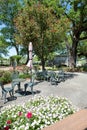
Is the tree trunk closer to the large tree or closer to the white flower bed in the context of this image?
the large tree

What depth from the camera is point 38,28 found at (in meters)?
19.7

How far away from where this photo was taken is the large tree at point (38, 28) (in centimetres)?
1933

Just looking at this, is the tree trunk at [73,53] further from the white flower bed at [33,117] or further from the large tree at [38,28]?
the white flower bed at [33,117]

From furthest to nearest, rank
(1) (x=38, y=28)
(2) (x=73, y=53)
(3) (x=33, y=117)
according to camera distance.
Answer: (2) (x=73, y=53) < (1) (x=38, y=28) < (3) (x=33, y=117)

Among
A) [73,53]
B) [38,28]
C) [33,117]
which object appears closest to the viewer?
[33,117]

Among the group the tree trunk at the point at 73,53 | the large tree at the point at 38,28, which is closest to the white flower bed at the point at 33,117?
the large tree at the point at 38,28

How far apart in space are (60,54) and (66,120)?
191 ft

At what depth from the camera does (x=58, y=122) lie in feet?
18.0

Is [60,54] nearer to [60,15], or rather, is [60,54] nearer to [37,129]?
[60,15]

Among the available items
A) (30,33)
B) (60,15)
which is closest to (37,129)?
(30,33)

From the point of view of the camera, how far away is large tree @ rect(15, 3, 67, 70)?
19.3 metres

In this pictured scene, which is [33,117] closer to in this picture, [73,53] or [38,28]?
[38,28]

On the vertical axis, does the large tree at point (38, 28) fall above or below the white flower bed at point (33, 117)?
→ above

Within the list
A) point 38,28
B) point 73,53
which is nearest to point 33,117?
point 38,28
